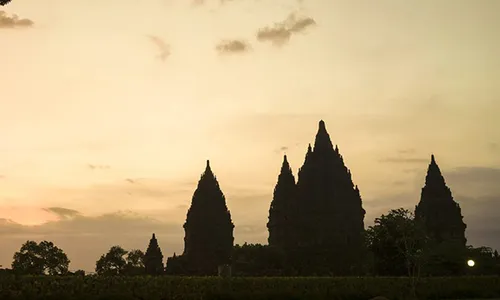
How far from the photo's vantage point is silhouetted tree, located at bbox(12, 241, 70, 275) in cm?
8762

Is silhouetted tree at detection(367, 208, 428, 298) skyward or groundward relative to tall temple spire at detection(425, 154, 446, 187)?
groundward

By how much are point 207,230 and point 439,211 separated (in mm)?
33829

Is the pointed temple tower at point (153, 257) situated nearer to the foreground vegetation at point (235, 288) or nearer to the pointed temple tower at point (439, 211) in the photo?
the pointed temple tower at point (439, 211)

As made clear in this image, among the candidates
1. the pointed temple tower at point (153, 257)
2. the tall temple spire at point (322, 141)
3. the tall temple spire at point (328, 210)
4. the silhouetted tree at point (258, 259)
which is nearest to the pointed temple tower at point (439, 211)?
the tall temple spire at point (328, 210)

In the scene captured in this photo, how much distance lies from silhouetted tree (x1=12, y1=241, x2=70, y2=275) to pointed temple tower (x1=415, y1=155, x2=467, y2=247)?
5348 centimetres

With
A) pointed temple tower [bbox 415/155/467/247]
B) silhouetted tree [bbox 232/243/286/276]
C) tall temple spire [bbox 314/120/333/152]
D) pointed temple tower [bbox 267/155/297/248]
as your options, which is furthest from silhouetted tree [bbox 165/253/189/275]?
pointed temple tower [bbox 415/155/467/247]

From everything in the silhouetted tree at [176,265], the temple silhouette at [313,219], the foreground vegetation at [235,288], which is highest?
the temple silhouette at [313,219]

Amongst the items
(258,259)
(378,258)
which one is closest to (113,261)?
(258,259)

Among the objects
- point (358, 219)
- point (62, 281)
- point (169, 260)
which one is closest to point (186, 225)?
A: point (169, 260)

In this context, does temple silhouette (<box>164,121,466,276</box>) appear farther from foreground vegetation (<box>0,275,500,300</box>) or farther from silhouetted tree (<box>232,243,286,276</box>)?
foreground vegetation (<box>0,275,500,300</box>)

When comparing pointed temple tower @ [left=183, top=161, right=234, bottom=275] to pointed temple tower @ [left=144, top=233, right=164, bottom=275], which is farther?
pointed temple tower @ [left=144, top=233, right=164, bottom=275]

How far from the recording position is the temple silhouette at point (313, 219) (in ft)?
262

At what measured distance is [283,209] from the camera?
289ft

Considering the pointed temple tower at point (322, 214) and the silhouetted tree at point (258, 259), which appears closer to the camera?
the silhouetted tree at point (258, 259)
